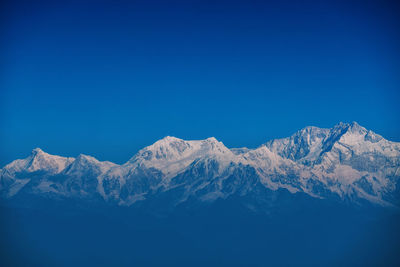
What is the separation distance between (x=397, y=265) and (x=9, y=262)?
416 feet

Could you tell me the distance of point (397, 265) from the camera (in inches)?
7672

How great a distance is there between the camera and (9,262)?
195000 mm
